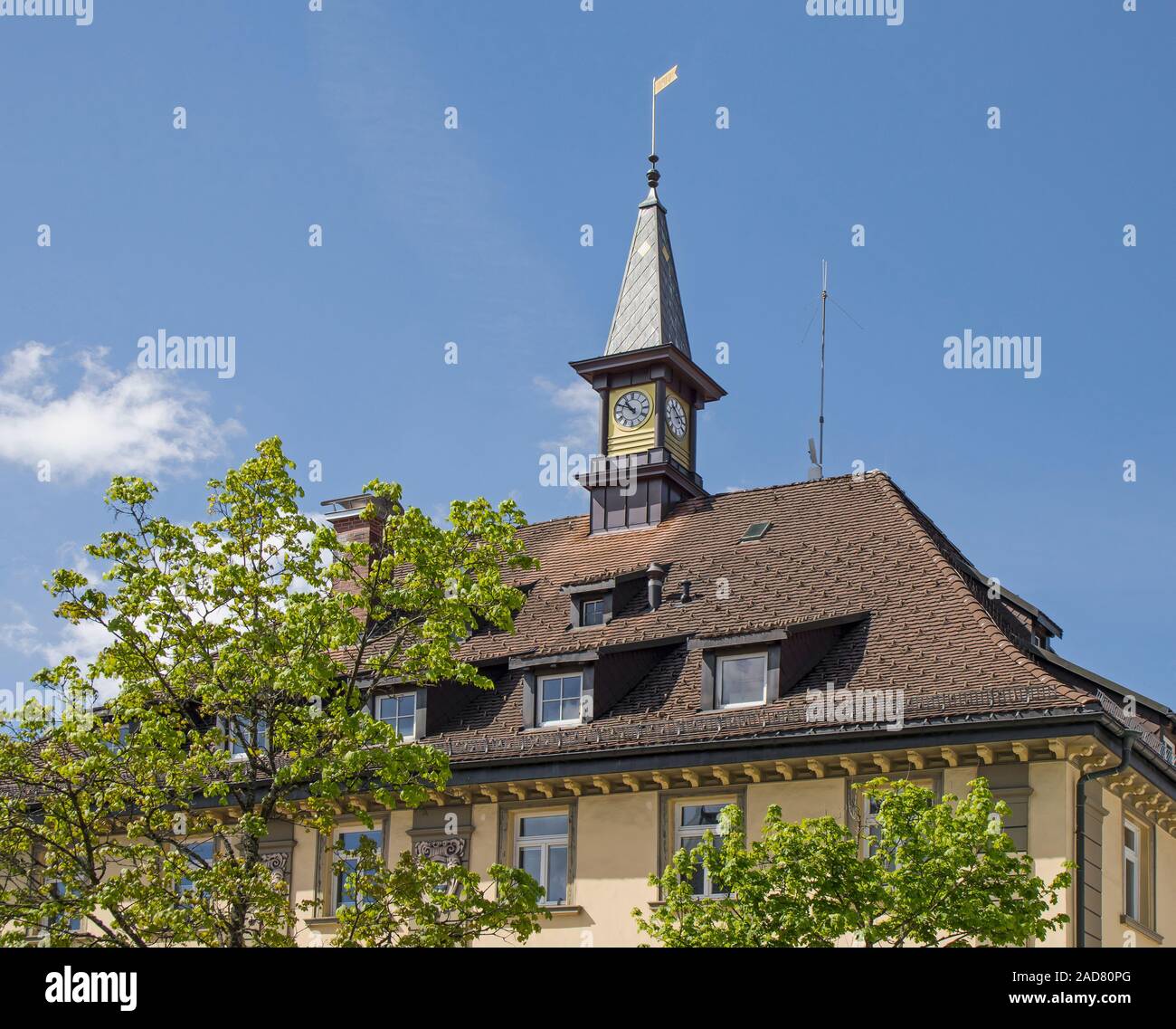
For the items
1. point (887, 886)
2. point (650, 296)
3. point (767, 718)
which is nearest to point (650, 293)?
point (650, 296)

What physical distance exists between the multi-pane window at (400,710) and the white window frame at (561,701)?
2296 millimetres

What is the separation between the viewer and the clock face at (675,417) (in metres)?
35.7

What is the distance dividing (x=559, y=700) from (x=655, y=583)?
312 centimetres

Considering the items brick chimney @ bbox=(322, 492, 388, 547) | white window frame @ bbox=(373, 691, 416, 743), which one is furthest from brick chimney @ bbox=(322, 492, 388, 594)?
white window frame @ bbox=(373, 691, 416, 743)

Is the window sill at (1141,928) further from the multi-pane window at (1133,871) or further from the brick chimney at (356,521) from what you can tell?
the brick chimney at (356,521)

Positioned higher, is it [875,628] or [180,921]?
[875,628]

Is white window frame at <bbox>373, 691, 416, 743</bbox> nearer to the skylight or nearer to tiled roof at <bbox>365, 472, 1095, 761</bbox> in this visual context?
tiled roof at <bbox>365, 472, 1095, 761</bbox>

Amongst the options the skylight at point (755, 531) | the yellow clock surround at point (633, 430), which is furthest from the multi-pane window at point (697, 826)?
the yellow clock surround at point (633, 430)

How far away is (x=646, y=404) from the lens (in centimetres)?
3562
